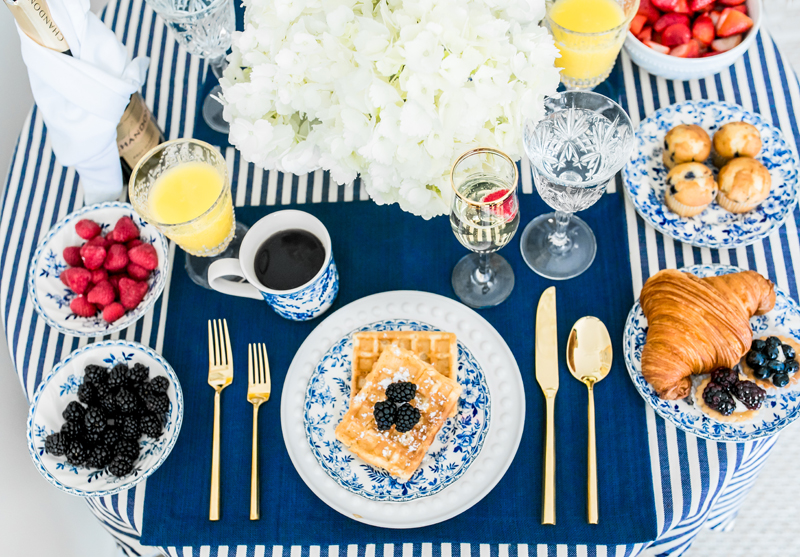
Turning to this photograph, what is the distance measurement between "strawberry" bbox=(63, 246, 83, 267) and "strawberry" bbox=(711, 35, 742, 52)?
4.98ft

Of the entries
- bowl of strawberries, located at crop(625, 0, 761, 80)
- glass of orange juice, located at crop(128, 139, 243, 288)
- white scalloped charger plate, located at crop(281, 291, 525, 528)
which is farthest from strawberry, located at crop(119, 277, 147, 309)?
bowl of strawberries, located at crop(625, 0, 761, 80)

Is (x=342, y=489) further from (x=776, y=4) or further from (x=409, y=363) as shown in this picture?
(x=776, y=4)

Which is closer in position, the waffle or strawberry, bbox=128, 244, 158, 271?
the waffle

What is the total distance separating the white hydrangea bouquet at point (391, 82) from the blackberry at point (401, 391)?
1.07ft

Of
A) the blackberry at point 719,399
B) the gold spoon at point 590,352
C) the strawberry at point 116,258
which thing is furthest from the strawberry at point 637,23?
the strawberry at point 116,258

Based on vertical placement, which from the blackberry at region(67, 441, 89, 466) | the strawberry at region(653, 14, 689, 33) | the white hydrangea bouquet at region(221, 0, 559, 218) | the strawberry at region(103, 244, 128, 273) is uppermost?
the strawberry at region(653, 14, 689, 33)

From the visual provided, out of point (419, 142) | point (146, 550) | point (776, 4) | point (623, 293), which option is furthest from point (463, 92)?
point (776, 4)

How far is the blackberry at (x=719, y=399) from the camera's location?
40.5 inches

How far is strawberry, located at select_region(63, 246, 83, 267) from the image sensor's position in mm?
1238

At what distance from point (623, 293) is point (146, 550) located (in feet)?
4.06

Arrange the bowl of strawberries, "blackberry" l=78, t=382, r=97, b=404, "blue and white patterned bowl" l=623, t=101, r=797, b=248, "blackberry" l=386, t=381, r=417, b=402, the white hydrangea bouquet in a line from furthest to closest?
the bowl of strawberries < "blue and white patterned bowl" l=623, t=101, r=797, b=248 < "blackberry" l=78, t=382, r=97, b=404 < "blackberry" l=386, t=381, r=417, b=402 < the white hydrangea bouquet

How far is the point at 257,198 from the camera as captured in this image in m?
1.36

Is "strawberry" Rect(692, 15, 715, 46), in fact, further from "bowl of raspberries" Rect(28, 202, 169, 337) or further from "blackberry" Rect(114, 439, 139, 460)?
"blackberry" Rect(114, 439, 139, 460)

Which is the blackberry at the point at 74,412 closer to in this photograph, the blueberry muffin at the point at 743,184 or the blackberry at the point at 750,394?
the blackberry at the point at 750,394
